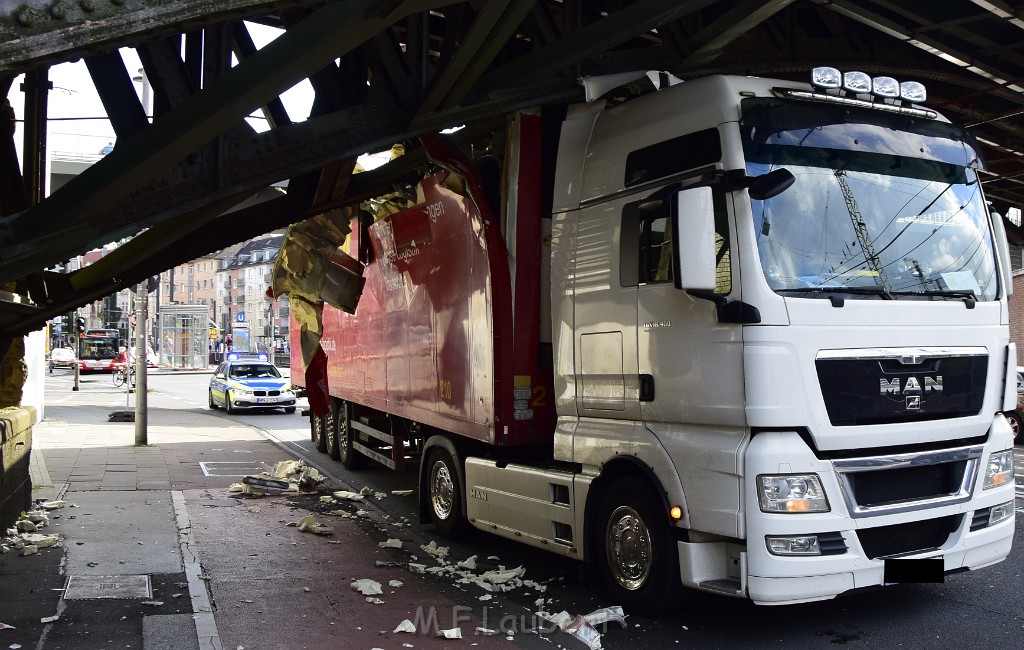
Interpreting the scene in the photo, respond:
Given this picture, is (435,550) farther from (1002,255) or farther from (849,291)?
(1002,255)

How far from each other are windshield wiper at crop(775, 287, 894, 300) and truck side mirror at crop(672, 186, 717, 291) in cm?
47

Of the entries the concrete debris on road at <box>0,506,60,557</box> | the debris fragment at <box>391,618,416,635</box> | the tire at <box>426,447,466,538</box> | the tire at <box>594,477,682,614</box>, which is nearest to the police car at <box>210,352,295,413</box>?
the concrete debris on road at <box>0,506,60,557</box>

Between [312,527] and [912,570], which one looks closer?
[912,570]

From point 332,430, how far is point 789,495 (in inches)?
406

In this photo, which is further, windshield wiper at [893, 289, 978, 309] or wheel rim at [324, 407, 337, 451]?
wheel rim at [324, 407, 337, 451]

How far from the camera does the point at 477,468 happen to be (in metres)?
7.59

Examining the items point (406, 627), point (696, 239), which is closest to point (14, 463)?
point (406, 627)

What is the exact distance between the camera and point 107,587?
6.58 m

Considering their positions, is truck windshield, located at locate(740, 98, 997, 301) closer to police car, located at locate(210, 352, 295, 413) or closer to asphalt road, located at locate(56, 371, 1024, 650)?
asphalt road, located at locate(56, 371, 1024, 650)

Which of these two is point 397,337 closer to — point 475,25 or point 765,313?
point 475,25

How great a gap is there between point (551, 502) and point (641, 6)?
11.8 feet

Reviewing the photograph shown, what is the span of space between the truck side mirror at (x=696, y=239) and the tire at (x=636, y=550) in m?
1.44

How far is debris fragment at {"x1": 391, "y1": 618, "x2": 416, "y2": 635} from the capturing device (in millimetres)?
5654

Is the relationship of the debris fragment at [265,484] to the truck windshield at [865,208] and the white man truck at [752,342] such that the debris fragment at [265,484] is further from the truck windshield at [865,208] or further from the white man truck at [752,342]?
the truck windshield at [865,208]
